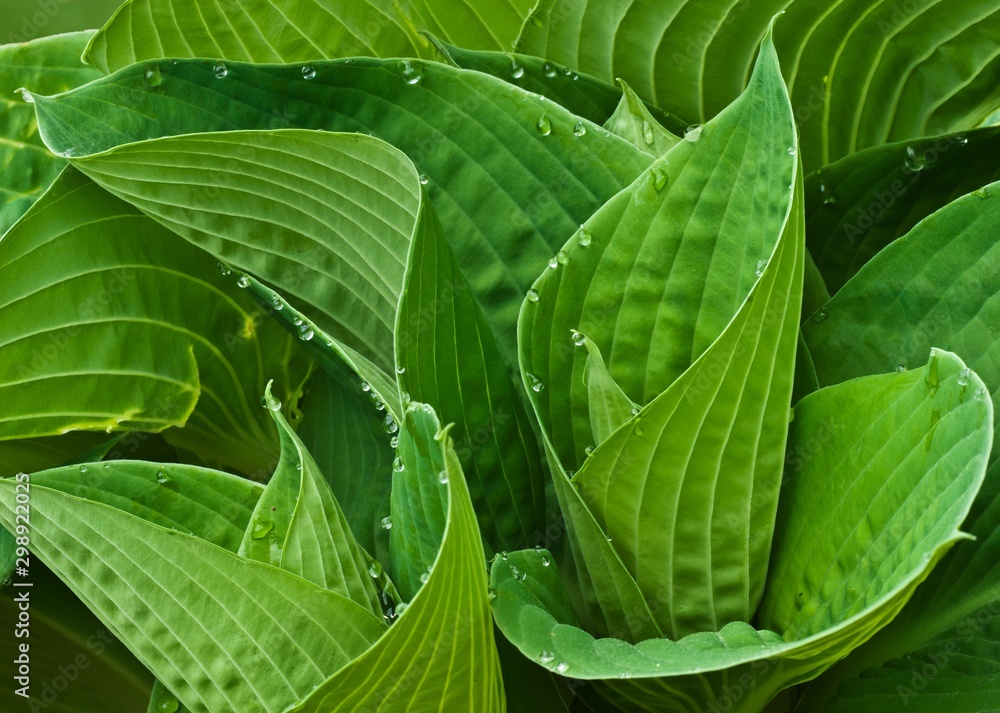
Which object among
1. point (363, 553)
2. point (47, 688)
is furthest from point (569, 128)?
point (47, 688)

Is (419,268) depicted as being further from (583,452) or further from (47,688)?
(47,688)

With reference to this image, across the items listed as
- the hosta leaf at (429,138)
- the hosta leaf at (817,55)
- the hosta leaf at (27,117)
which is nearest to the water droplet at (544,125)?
the hosta leaf at (429,138)

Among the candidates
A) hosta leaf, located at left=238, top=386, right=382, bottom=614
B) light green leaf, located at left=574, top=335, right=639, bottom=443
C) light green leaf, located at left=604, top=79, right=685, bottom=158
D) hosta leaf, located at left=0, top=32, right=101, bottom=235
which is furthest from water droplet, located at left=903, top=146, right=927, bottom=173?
hosta leaf, located at left=0, top=32, right=101, bottom=235

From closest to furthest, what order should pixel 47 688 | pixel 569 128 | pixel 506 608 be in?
1. pixel 506 608
2. pixel 569 128
3. pixel 47 688

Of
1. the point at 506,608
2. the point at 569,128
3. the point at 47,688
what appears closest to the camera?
the point at 506,608

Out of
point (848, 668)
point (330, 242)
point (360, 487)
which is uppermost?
point (330, 242)

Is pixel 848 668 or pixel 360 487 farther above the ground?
pixel 360 487

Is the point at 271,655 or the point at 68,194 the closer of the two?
the point at 271,655
